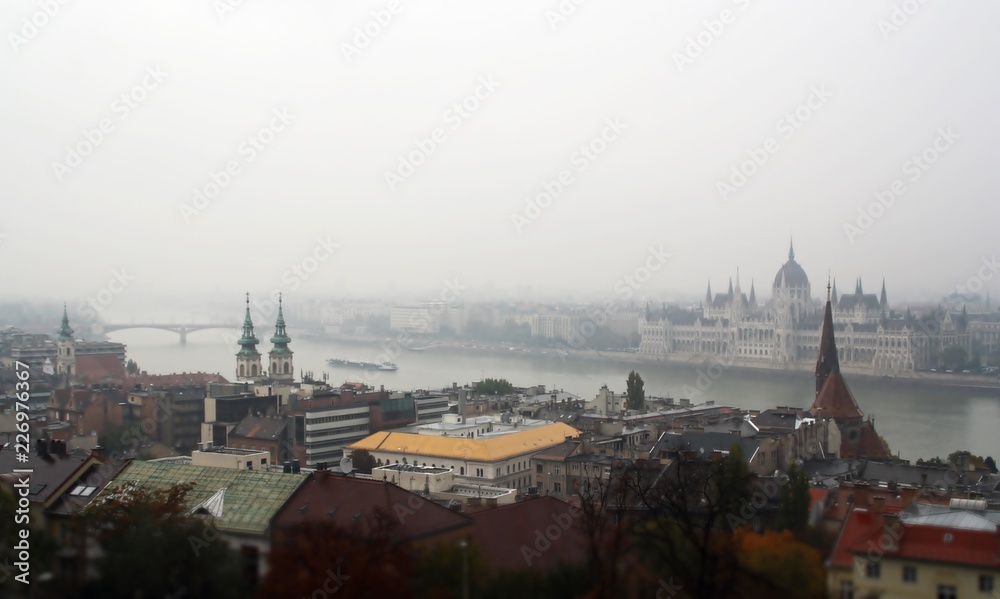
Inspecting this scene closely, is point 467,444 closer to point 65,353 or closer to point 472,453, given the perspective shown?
point 472,453

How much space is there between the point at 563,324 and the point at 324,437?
31496 mm

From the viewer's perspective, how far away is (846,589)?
3.82 meters

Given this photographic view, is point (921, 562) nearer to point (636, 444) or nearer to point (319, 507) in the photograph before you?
point (319, 507)

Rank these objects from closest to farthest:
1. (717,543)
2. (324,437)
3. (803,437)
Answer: (717,543) → (803,437) → (324,437)

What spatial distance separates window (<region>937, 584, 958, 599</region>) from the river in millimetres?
8762

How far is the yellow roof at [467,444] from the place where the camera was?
1002 cm

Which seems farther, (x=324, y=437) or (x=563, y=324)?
(x=563, y=324)

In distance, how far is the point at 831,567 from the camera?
389cm

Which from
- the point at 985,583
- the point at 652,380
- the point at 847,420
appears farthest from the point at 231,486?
the point at 652,380

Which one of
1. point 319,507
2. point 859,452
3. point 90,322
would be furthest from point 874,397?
point 90,322

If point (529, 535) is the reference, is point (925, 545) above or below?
above

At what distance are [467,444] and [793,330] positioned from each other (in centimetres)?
2605

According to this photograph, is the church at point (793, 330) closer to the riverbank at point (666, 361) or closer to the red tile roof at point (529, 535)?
the riverbank at point (666, 361)

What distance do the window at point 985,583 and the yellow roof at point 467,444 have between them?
6.38m
